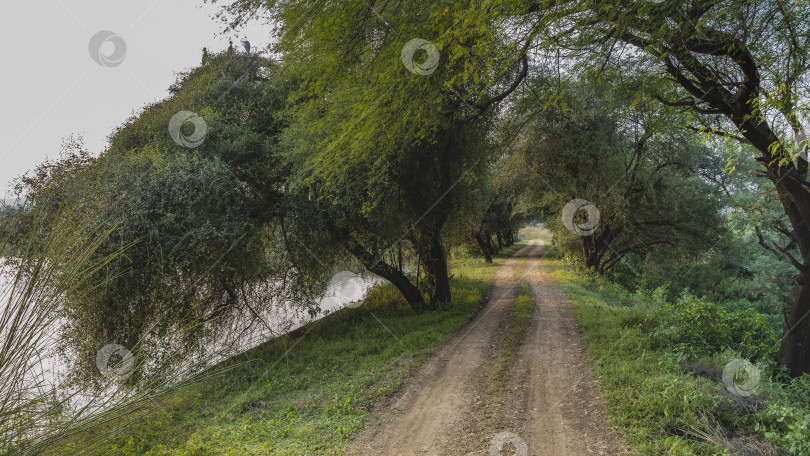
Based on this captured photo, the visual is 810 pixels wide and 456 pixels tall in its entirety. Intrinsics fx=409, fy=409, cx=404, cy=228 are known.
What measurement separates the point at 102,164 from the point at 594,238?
75.2 feet

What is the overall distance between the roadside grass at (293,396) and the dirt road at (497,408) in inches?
21.9

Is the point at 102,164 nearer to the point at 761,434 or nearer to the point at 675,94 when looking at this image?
the point at 675,94

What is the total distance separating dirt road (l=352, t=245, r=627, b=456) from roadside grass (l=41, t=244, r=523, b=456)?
21.9 inches

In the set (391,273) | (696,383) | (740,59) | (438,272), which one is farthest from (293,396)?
(740,59)

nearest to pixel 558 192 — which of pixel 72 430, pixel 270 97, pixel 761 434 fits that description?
pixel 270 97

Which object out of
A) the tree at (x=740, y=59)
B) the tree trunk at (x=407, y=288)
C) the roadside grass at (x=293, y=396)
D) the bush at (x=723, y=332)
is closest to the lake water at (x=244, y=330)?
the roadside grass at (x=293, y=396)

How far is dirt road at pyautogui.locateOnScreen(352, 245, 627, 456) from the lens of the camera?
18.3 feet

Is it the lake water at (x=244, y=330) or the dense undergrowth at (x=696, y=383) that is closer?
the lake water at (x=244, y=330)

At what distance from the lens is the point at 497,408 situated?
667cm

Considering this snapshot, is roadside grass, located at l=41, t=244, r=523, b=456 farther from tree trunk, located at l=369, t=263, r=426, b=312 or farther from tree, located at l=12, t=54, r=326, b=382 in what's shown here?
tree, located at l=12, t=54, r=326, b=382

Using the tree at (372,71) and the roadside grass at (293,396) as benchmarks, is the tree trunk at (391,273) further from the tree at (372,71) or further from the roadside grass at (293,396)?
the tree at (372,71)

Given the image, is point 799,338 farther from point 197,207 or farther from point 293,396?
point 197,207

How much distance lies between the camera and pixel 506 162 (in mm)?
21453

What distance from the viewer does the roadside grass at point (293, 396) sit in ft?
6.34
